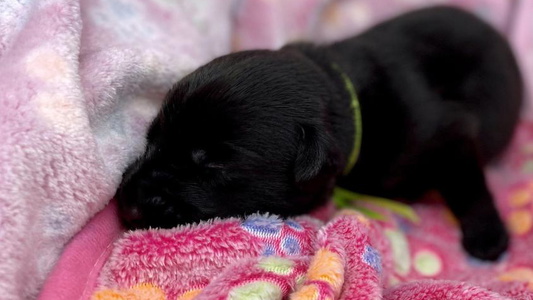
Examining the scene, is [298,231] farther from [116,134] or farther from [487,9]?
[487,9]

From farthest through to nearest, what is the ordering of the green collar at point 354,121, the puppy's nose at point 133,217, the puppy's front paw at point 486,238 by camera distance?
the puppy's front paw at point 486,238 < the green collar at point 354,121 < the puppy's nose at point 133,217

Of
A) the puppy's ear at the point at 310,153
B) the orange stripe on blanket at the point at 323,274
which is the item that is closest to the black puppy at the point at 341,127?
the puppy's ear at the point at 310,153

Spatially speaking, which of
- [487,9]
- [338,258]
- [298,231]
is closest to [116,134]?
[298,231]

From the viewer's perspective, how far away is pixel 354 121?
5.12 ft

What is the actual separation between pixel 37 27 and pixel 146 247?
488mm

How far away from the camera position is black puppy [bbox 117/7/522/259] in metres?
1.30

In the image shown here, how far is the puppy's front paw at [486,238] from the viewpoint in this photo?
169 centimetres

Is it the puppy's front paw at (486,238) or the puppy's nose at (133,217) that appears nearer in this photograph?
the puppy's nose at (133,217)

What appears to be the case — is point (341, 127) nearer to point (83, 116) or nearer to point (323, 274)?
point (323, 274)

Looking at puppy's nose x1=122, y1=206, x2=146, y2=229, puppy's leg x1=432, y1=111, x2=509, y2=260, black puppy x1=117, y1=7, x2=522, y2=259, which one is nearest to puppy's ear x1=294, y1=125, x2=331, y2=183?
black puppy x1=117, y1=7, x2=522, y2=259

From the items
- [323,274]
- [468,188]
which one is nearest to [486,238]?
[468,188]

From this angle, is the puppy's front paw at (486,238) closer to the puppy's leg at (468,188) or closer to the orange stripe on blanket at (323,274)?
the puppy's leg at (468,188)

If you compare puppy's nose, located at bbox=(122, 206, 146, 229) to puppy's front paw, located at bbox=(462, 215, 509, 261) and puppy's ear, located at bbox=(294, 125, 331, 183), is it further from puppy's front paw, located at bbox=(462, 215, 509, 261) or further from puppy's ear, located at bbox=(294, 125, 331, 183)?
puppy's front paw, located at bbox=(462, 215, 509, 261)

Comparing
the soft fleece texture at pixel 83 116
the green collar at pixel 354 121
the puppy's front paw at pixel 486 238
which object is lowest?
the puppy's front paw at pixel 486 238
